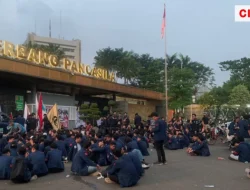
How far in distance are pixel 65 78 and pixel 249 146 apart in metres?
15.8

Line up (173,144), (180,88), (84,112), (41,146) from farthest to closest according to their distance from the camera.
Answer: (180,88) < (84,112) < (173,144) < (41,146)

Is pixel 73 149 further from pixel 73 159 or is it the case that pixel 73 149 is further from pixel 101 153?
pixel 73 159

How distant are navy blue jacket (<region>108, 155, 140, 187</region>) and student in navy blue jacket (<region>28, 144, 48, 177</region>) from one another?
2718mm

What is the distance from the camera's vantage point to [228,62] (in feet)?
168

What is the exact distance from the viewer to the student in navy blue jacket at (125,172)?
8.45 metres

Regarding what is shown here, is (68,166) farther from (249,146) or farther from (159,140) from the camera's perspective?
(249,146)

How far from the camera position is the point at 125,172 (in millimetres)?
8477

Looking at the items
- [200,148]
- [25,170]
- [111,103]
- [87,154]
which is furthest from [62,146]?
[111,103]

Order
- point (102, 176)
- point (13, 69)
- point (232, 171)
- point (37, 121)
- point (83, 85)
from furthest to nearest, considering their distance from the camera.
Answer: point (83, 85), point (13, 69), point (37, 121), point (232, 171), point (102, 176)

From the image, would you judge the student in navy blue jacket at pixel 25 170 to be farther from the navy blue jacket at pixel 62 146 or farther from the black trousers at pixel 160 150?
the black trousers at pixel 160 150

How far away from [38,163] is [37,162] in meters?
0.04

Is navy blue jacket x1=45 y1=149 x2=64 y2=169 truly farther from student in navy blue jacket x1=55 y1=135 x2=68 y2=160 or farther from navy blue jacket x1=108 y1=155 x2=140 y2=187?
navy blue jacket x1=108 y1=155 x2=140 y2=187

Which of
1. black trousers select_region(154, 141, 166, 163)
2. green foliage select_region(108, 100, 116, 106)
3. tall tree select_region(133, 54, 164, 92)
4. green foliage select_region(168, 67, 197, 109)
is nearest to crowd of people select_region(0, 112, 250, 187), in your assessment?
black trousers select_region(154, 141, 166, 163)

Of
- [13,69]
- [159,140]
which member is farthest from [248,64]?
[159,140]
